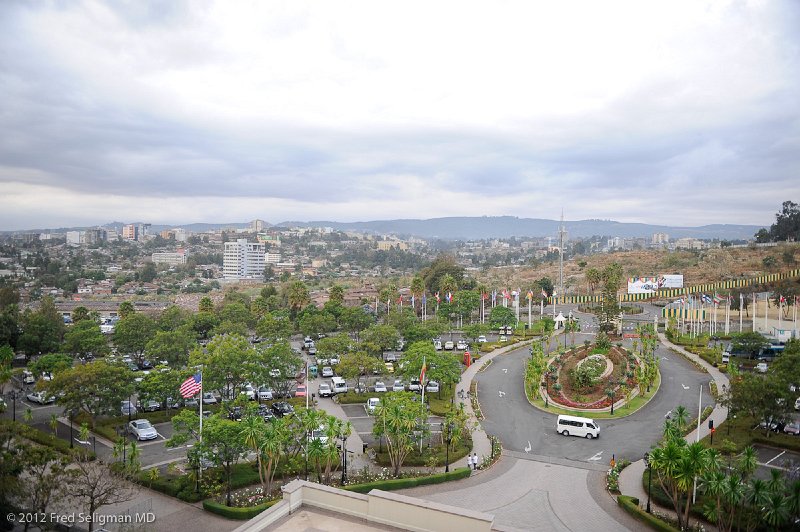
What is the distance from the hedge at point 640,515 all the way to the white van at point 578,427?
27.7 ft

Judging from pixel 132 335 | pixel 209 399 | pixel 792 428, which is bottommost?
pixel 209 399

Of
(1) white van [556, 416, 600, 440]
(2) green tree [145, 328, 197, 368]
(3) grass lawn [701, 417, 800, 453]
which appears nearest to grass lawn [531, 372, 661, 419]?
(1) white van [556, 416, 600, 440]

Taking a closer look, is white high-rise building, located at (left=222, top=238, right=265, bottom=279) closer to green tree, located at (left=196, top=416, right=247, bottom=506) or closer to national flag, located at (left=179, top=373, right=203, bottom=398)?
national flag, located at (left=179, top=373, right=203, bottom=398)

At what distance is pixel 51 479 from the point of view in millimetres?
20234

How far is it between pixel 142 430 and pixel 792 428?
130ft

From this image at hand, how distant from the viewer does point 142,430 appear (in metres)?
33.1

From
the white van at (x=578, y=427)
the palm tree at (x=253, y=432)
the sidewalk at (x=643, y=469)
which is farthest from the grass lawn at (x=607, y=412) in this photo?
the palm tree at (x=253, y=432)

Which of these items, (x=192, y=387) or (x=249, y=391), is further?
(x=249, y=391)

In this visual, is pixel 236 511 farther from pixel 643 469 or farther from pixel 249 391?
pixel 643 469

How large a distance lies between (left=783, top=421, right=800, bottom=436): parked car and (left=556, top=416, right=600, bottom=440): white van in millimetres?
11223

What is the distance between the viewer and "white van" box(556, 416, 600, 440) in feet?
109

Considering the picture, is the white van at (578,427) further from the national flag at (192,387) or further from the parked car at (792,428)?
the national flag at (192,387)

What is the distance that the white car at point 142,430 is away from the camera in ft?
108

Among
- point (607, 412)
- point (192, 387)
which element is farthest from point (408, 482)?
point (607, 412)
